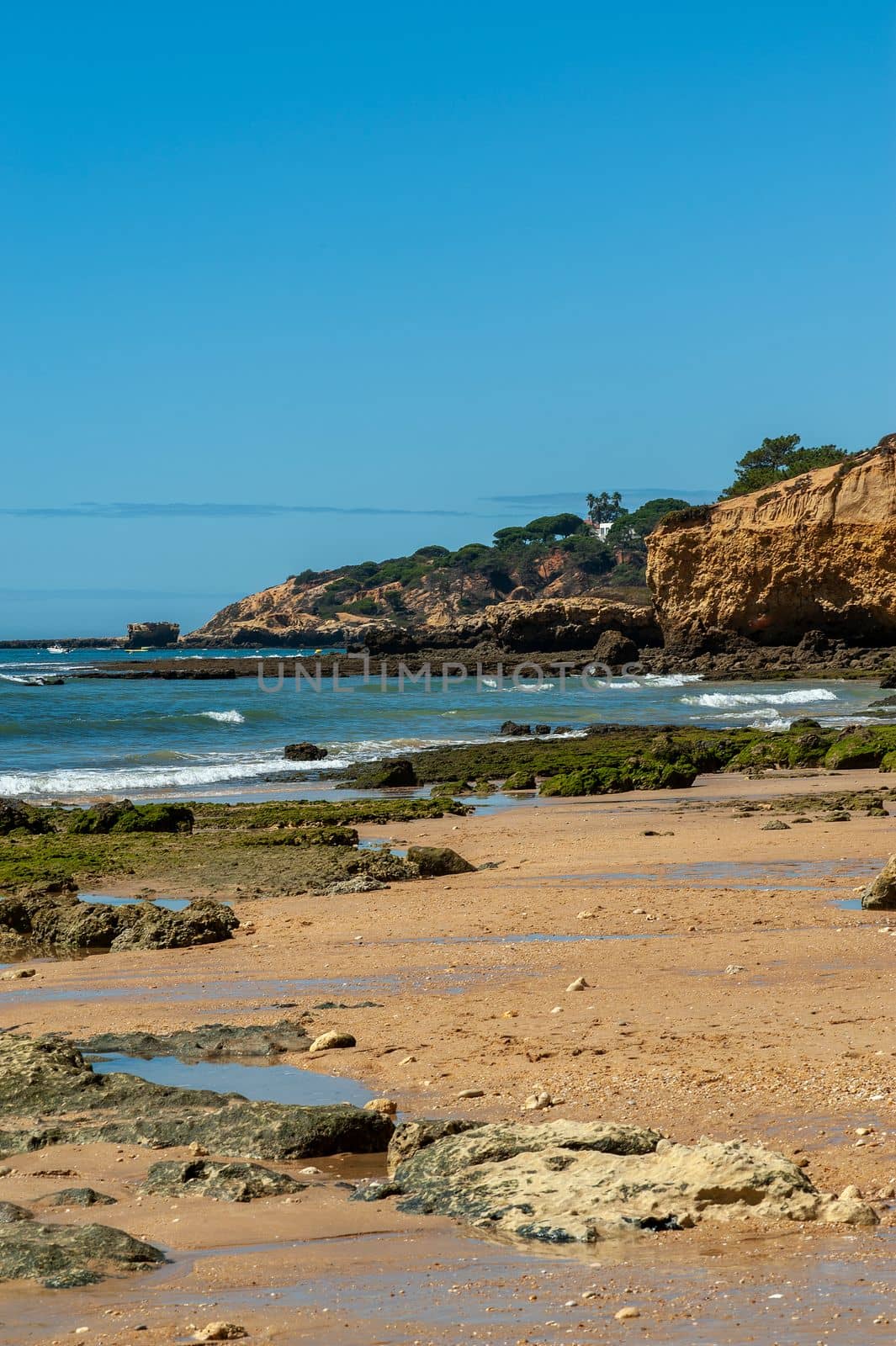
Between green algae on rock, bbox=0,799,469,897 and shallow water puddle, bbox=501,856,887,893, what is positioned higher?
shallow water puddle, bbox=501,856,887,893

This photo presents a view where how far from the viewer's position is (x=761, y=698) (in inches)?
1759

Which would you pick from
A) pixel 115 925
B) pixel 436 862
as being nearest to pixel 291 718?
pixel 436 862

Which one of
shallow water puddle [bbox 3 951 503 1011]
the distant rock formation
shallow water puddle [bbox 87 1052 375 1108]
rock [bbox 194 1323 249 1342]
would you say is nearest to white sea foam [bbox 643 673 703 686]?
shallow water puddle [bbox 3 951 503 1011]

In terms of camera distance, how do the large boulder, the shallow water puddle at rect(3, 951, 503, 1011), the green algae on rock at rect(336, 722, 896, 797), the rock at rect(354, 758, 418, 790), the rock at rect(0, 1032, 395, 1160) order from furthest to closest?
the rock at rect(354, 758, 418, 790) < the green algae on rock at rect(336, 722, 896, 797) < the large boulder < the shallow water puddle at rect(3, 951, 503, 1011) < the rock at rect(0, 1032, 395, 1160)

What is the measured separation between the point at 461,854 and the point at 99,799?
34.2 ft

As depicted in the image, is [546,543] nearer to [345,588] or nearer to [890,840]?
[345,588]

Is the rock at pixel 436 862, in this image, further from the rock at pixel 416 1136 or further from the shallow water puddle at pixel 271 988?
the rock at pixel 416 1136

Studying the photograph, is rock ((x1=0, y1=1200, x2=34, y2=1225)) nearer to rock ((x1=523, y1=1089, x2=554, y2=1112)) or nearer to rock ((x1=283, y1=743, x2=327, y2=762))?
rock ((x1=523, y1=1089, x2=554, y2=1112))

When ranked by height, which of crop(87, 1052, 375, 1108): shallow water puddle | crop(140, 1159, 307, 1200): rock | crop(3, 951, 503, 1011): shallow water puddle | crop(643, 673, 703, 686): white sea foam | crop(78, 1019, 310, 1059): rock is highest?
crop(643, 673, 703, 686): white sea foam

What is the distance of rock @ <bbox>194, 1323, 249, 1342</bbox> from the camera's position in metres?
3.79

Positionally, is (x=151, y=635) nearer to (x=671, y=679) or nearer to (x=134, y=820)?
(x=671, y=679)

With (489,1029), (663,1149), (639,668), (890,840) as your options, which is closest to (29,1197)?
(663,1149)

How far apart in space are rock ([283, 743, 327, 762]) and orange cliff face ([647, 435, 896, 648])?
106 ft

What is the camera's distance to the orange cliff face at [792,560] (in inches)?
2194
